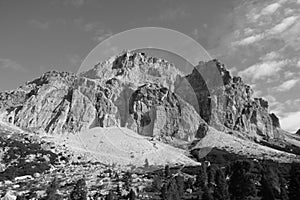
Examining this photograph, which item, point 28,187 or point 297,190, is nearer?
point 297,190

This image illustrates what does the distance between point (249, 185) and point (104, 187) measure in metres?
63.4

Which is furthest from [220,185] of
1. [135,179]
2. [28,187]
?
[28,187]

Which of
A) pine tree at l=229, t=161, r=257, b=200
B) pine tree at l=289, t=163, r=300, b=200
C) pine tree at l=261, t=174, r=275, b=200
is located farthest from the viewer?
pine tree at l=229, t=161, r=257, b=200

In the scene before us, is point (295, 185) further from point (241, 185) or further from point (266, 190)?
point (241, 185)

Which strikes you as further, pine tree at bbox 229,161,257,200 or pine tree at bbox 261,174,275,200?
pine tree at bbox 229,161,257,200

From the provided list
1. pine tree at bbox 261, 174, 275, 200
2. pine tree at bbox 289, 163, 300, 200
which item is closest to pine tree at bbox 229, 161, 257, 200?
pine tree at bbox 261, 174, 275, 200

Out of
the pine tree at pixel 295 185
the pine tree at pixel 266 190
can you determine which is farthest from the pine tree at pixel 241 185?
the pine tree at pixel 295 185

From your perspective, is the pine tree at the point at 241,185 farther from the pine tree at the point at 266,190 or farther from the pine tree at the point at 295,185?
the pine tree at the point at 295,185

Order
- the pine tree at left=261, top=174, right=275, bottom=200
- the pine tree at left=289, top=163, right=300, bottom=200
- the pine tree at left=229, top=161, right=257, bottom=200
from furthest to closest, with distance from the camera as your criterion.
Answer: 1. the pine tree at left=229, top=161, right=257, bottom=200
2. the pine tree at left=261, top=174, right=275, bottom=200
3. the pine tree at left=289, top=163, right=300, bottom=200

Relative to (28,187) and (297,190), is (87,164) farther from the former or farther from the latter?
(297,190)

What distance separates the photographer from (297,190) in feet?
231

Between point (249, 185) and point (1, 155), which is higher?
point (1, 155)

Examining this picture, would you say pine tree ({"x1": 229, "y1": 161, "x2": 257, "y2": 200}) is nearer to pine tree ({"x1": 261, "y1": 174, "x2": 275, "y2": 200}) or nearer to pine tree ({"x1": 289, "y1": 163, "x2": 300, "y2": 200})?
pine tree ({"x1": 261, "y1": 174, "x2": 275, "y2": 200})

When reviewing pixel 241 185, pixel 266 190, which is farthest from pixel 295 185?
pixel 241 185
